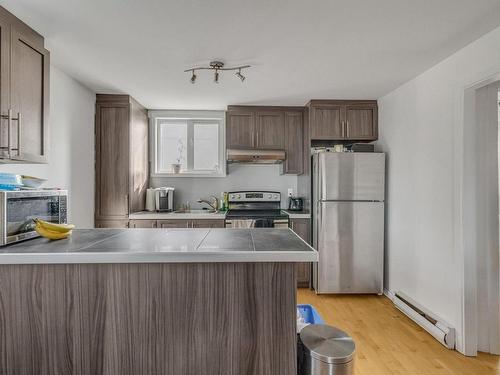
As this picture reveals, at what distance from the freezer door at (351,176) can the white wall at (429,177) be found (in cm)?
22

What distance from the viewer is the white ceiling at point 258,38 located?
69.9 inches

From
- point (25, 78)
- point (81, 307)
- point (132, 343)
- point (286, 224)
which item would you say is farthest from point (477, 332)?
point (25, 78)

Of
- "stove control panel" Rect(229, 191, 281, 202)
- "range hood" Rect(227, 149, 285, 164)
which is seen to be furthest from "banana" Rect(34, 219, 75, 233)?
"stove control panel" Rect(229, 191, 281, 202)

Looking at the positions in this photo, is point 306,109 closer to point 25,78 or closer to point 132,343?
point 25,78

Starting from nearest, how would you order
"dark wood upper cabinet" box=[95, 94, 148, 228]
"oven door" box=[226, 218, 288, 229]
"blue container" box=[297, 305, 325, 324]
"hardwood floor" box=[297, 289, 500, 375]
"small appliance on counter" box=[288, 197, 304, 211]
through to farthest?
"blue container" box=[297, 305, 325, 324] < "hardwood floor" box=[297, 289, 500, 375] < "dark wood upper cabinet" box=[95, 94, 148, 228] < "oven door" box=[226, 218, 288, 229] < "small appliance on counter" box=[288, 197, 304, 211]

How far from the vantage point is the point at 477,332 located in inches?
91.0

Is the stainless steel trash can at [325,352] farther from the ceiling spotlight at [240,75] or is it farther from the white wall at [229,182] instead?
the white wall at [229,182]

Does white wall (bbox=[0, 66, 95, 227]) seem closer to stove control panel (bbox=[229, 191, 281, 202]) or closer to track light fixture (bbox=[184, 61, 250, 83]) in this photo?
track light fixture (bbox=[184, 61, 250, 83])

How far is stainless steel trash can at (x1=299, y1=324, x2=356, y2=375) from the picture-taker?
55.0 inches

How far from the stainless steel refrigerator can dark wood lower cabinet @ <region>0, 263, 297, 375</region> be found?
2.19 meters

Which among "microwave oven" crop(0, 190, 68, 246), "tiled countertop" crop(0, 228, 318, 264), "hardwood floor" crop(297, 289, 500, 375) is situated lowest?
"hardwood floor" crop(297, 289, 500, 375)

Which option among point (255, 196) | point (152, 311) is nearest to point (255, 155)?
point (255, 196)

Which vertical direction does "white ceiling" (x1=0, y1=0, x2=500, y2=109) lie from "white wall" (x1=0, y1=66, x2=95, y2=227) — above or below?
above

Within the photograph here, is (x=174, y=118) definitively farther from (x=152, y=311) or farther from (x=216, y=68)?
(x=152, y=311)
